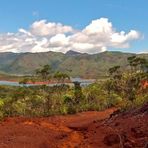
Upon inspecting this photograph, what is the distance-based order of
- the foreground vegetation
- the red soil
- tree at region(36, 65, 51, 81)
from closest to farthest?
the red soil → the foreground vegetation → tree at region(36, 65, 51, 81)

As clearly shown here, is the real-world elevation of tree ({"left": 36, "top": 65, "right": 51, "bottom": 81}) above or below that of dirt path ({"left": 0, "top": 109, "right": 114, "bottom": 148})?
above

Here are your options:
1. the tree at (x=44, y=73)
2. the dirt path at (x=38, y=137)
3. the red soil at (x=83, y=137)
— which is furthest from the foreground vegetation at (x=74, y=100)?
the red soil at (x=83, y=137)

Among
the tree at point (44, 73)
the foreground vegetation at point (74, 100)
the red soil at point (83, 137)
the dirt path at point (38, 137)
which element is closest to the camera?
the red soil at point (83, 137)

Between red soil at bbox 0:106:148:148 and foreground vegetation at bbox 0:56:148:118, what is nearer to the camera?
red soil at bbox 0:106:148:148

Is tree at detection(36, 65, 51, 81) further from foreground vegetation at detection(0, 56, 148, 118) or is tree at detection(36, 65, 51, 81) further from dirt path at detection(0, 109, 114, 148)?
dirt path at detection(0, 109, 114, 148)

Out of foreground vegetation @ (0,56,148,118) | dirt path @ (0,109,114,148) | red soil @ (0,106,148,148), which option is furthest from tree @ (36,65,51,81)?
red soil @ (0,106,148,148)

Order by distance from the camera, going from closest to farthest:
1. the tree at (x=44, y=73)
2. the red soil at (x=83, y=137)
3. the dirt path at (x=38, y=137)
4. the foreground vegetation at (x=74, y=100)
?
the red soil at (x=83, y=137)
the dirt path at (x=38, y=137)
the foreground vegetation at (x=74, y=100)
the tree at (x=44, y=73)

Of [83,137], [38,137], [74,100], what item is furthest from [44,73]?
[38,137]

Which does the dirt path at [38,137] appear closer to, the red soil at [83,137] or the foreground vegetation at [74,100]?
the red soil at [83,137]

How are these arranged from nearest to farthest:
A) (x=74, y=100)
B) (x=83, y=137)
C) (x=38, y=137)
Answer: (x=38, y=137), (x=83, y=137), (x=74, y=100)

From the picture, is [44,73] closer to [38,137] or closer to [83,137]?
[83,137]

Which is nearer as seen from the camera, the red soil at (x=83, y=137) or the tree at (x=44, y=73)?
the red soil at (x=83, y=137)

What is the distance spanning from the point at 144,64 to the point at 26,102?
107 feet

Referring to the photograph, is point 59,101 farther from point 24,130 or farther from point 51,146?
point 51,146
